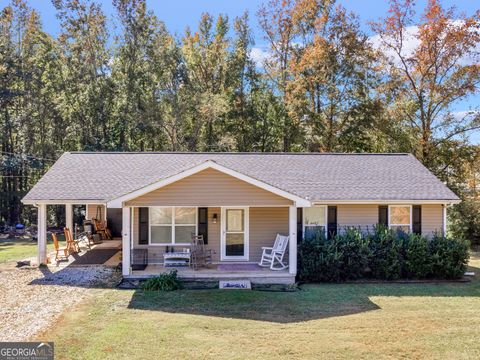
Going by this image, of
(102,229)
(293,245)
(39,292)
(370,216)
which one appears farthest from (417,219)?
(102,229)

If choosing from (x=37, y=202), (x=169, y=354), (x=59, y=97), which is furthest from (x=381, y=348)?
(x=59, y=97)

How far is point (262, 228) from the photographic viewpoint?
1434 cm

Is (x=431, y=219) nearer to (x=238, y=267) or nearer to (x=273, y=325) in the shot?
(x=238, y=267)

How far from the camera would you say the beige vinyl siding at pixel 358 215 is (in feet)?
47.0

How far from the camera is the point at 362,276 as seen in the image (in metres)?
13.1

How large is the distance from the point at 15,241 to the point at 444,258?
67.1 ft

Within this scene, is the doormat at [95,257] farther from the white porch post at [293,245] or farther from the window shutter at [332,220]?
the window shutter at [332,220]

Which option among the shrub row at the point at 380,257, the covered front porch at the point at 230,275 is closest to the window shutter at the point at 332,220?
the shrub row at the point at 380,257

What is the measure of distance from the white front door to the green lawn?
797 cm

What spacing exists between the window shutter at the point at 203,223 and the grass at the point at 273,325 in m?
3.12

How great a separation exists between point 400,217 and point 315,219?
2.91 meters

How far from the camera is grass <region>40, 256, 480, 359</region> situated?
731 centimetres

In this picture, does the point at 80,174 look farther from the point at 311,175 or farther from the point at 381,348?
the point at 381,348

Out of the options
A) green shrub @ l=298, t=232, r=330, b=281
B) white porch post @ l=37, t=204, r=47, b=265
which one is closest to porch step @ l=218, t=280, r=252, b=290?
green shrub @ l=298, t=232, r=330, b=281
